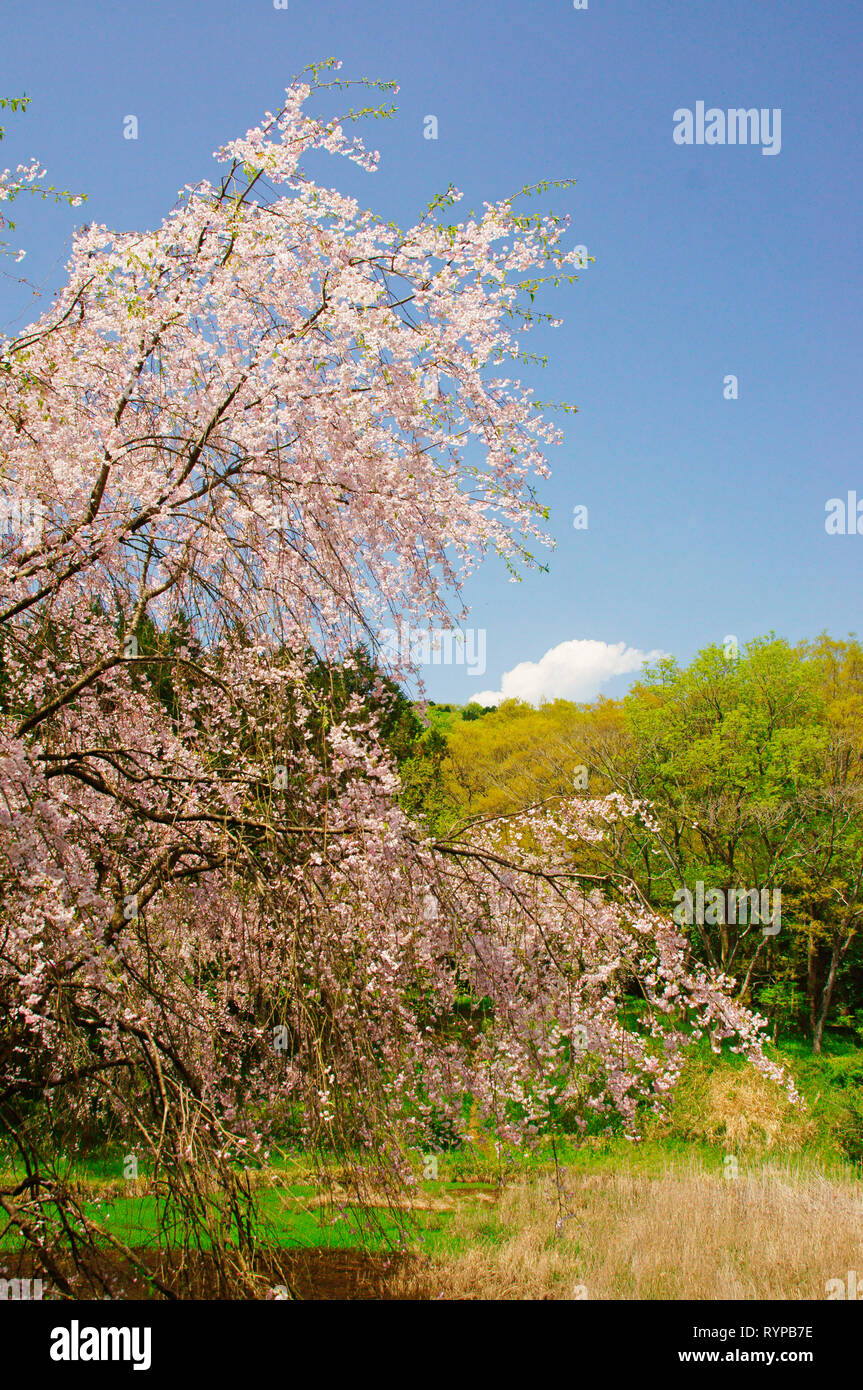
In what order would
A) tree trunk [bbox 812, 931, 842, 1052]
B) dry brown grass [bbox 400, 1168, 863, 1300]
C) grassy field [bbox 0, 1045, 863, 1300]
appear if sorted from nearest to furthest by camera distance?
grassy field [bbox 0, 1045, 863, 1300] < dry brown grass [bbox 400, 1168, 863, 1300] < tree trunk [bbox 812, 931, 842, 1052]

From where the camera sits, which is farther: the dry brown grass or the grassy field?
the dry brown grass

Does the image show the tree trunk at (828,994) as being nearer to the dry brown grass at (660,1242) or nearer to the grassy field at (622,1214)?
the grassy field at (622,1214)

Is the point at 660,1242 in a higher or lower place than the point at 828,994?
higher

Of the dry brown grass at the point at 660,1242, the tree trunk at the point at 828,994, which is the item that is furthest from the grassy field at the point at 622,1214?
the tree trunk at the point at 828,994

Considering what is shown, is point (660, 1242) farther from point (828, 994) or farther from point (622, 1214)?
point (828, 994)

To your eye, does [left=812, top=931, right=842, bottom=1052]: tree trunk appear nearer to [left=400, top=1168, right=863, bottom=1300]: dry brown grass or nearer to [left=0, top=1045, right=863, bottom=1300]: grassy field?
[left=0, top=1045, right=863, bottom=1300]: grassy field

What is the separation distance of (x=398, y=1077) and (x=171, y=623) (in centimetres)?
258

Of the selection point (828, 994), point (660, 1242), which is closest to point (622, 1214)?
point (660, 1242)

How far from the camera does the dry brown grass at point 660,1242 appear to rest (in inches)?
250

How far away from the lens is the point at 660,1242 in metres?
7.32

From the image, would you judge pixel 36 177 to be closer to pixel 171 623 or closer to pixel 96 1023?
pixel 171 623

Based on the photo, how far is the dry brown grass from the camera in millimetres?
6355

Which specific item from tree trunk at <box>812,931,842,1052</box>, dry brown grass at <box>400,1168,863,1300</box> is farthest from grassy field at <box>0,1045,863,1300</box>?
tree trunk at <box>812,931,842,1052</box>

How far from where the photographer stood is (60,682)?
381 cm
